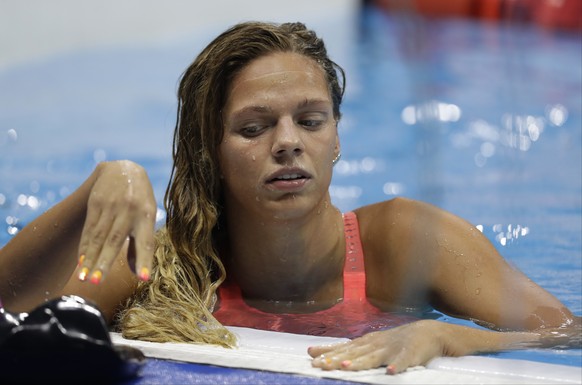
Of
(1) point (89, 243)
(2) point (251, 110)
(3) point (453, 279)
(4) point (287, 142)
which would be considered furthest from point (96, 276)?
(3) point (453, 279)

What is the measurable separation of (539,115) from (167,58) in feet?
11.7

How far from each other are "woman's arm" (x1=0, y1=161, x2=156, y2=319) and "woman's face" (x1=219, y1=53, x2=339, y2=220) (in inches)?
16.4

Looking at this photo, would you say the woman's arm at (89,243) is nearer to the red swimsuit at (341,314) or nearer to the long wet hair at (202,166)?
the long wet hair at (202,166)

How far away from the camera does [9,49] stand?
308 inches

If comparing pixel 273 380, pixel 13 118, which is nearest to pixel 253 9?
pixel 13 118

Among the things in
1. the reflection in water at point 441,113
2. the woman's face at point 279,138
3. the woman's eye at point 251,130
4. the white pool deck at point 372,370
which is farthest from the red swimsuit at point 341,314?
the reflection in water at point 441,113

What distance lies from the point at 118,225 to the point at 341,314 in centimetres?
107

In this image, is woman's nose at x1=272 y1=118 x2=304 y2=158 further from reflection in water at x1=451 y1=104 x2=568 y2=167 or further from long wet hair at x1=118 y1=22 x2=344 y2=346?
reflection in water at x1=451 y1=104 x2=568 y2=167

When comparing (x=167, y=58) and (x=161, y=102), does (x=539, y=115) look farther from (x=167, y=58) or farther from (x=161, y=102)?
(x=167, y=58)

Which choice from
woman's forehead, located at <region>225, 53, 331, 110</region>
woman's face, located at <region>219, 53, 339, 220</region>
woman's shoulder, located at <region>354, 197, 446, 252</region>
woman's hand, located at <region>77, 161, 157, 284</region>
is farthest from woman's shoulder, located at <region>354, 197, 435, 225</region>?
woman's hand, located at <region>77, 161, 157, 284</region>

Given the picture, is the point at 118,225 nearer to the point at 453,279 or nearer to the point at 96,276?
the point at 96,276

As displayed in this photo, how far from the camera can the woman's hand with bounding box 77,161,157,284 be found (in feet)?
6.54

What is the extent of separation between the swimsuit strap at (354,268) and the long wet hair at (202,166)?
0.37 meters

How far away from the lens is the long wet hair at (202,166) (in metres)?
2.78
